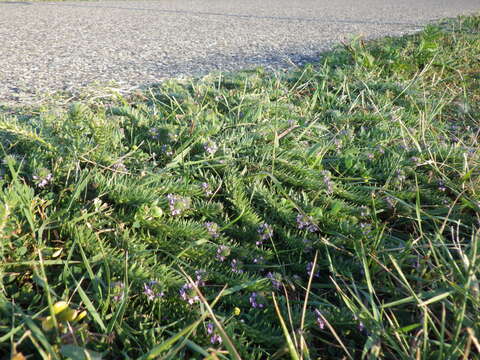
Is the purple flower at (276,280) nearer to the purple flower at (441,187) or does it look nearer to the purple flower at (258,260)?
the purple flower at (258,260)

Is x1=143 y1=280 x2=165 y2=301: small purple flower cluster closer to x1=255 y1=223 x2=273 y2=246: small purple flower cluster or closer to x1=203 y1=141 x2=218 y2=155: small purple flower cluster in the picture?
x1=255 y1=223 x2=273 y2=246: small purple flower cluster

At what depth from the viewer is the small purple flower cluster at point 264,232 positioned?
1.70m

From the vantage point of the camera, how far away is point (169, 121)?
233cm

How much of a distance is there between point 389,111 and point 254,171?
1.34 m

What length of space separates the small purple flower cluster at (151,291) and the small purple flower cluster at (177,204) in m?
0.35

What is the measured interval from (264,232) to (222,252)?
0.77ft

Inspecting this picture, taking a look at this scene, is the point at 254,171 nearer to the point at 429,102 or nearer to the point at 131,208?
the point at 131,208

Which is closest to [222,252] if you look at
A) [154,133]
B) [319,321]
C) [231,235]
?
[231,235]

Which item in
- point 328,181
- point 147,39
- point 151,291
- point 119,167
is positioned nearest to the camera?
point 151,291

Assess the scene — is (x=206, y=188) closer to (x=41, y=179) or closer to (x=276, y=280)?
(x=276, y=280)

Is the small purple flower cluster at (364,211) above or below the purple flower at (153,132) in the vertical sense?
below

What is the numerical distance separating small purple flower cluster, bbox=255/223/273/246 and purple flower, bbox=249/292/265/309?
277 millimetres

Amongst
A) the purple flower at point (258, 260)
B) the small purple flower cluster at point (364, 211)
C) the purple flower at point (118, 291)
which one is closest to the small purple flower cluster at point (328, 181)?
the small purple flower cluster at point (364, 211)

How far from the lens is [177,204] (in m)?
1.67
